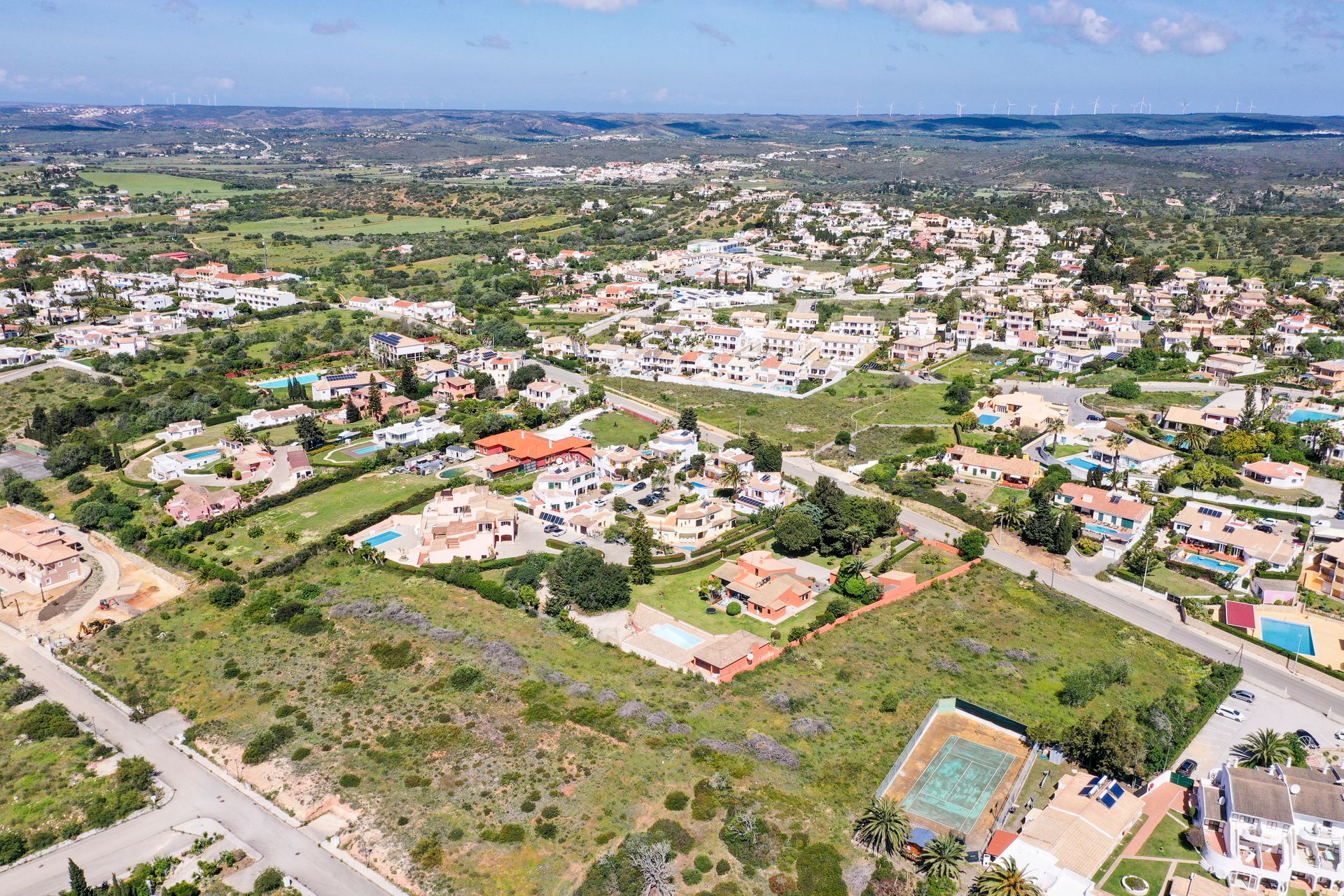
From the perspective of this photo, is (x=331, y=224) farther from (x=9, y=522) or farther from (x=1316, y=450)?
(x=1316, y=450)

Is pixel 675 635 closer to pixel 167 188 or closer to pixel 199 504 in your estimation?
pixel 199 504

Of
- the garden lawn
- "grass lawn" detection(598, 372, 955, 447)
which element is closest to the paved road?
the garden lawn

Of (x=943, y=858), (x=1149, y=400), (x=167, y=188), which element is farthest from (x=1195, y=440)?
(x=167, y=188)

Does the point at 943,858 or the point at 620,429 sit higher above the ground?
the point at 943,858

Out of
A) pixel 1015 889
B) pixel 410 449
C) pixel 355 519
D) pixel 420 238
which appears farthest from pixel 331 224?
pixel 1015 889

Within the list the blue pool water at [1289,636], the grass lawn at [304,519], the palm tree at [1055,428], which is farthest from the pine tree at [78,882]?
the palm tree at [1055,428]

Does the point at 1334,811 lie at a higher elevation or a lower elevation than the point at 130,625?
higher

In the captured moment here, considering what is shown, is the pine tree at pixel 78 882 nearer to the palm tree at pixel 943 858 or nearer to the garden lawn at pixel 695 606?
the garden lawn at pixel 695 606
